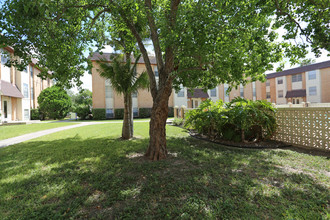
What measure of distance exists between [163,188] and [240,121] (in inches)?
182

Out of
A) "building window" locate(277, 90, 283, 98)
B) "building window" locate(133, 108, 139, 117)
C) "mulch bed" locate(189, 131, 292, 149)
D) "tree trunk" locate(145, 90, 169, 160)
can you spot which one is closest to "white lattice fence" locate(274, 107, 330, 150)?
"mulch bed" locate(189, 131, 292, 149)

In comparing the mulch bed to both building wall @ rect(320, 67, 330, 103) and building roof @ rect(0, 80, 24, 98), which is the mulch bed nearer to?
building roof @ rect(0, 80, 24, 98)

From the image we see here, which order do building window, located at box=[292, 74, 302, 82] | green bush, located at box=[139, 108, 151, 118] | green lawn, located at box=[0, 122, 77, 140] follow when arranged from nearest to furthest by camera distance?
green lawn, located at box=[0, 122, 77, 140], green bush, located at box=[139, 108, 151, 118], building window, located at box=[292, 74, 302, 82]

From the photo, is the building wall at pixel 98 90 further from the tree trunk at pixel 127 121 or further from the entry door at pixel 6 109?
the tree trunk at pixel 127 121

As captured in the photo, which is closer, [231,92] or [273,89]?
[231,92]

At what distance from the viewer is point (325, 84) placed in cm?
2933

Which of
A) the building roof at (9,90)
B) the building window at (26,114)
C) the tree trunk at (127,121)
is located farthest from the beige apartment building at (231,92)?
the tree trunk at (127,121)

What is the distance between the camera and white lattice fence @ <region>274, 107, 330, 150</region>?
5504 mm

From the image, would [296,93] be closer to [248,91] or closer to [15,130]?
[248,91]

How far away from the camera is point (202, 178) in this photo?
3.58 metres

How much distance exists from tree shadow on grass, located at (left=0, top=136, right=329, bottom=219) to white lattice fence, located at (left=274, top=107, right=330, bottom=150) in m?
1.37

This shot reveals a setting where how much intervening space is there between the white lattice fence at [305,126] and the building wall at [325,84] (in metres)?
32.6

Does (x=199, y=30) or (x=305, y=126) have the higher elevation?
(x=199, y=30)

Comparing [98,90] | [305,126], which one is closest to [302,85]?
[305,126]
